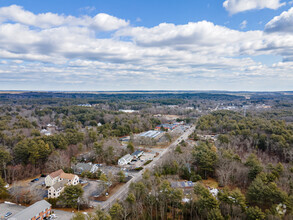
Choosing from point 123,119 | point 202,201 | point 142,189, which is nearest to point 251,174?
point 202,201

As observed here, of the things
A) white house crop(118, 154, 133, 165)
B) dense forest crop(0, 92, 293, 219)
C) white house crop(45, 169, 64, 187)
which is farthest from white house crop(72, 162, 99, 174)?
white house crop(118, 154, 133, 165)

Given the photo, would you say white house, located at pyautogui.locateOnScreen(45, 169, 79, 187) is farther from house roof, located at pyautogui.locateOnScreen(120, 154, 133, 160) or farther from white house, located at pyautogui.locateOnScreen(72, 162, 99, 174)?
house roof, located at pyautogui.locateOnScreen(120, 154, 133, 160)

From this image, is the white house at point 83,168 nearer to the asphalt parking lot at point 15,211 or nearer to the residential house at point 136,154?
the residential house at point 136,154

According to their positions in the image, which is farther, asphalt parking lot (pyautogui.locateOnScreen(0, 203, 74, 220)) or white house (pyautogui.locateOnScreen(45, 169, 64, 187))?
white house (pyautogui.locateOnScreen(45, 169, 64, 187))

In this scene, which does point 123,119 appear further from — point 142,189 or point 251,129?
point 142,189

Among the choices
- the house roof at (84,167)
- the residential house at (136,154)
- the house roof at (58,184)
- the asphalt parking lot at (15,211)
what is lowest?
the asphalt parking lot at (15,211)

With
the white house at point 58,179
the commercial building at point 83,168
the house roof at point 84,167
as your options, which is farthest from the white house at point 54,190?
the house roof at point 84,167

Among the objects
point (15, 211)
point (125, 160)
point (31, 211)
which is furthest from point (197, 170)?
point (15, 211)

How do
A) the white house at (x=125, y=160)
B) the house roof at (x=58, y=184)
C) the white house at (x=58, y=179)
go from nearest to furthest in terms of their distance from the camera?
the house roof at (x=58, y=184) → the white house at (x=58, y=179) → the white house at (x=125, y=160)

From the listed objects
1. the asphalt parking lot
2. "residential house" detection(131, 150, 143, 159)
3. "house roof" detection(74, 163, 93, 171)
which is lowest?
the asphalt parking lot

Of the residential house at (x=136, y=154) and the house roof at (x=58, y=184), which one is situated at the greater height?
the house roof at (x=58, y=184)

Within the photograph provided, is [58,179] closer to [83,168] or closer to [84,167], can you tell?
[83,168]
